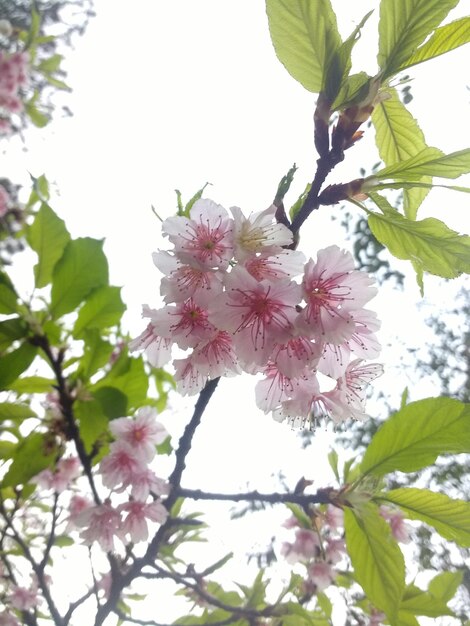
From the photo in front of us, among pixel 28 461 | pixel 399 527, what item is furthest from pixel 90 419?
pixel 399 527

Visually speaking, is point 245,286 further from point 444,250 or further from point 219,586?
point 219,586

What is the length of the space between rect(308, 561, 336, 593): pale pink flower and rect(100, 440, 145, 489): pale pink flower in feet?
2.92

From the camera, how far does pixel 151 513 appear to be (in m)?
1.04

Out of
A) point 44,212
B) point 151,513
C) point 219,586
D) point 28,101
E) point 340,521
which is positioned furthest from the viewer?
point 28,101

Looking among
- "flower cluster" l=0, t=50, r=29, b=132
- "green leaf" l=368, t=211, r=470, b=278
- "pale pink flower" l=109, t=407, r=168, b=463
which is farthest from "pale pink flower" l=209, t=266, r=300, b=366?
"flower cluster" l=0, t=50, r=29, b=132

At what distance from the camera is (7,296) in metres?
0.92

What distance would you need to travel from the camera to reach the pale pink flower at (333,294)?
2.23 feet

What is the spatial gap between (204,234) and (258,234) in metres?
0.09

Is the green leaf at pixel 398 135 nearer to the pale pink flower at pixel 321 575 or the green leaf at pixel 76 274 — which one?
the green leaf at pixel 76 274

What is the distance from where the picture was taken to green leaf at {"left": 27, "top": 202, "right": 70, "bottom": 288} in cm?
93

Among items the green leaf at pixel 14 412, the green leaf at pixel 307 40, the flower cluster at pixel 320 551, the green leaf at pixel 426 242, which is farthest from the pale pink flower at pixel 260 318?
the flower cluster at pixel 320 551

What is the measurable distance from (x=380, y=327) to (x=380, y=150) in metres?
0.30

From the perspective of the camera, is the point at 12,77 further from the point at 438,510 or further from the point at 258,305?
the point at 438,510

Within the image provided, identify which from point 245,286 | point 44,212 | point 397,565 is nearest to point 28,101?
point 44,212
